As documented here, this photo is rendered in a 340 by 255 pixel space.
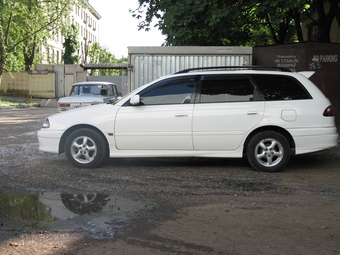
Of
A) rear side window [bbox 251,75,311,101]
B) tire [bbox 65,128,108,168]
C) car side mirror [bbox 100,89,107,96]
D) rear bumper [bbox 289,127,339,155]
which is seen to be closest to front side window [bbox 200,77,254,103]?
rear side window [bbox 251,75,311,101]

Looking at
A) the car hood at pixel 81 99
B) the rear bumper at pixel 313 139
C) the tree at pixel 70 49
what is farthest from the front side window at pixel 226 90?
the tree at pixel 70 49

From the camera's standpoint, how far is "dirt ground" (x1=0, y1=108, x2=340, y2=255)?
400 cm

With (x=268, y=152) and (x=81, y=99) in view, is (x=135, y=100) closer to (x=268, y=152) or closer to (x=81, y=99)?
(x=268, y=152)

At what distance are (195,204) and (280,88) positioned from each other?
298cm

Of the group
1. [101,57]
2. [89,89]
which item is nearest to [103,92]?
[89,89]

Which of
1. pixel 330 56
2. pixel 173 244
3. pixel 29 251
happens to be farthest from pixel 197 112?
pixel 330 56

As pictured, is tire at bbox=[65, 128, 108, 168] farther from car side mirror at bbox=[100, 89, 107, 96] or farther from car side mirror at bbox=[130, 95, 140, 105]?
car side mirror at bbox=[100, 89, 107, 96]

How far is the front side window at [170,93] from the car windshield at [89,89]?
858 cm

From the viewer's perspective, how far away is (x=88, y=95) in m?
15.5

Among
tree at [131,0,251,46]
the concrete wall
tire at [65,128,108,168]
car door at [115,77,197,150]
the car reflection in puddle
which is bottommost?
the car reflection in puddle

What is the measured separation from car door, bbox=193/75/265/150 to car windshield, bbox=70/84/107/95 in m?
9.00

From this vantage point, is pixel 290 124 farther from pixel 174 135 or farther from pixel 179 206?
pixel 179 206

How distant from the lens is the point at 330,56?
1152 centimetres

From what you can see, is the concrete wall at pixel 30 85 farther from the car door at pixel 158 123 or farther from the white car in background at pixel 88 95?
the car door at pixel 158 123
